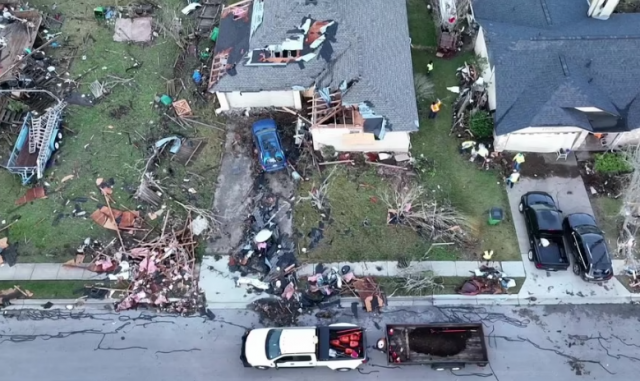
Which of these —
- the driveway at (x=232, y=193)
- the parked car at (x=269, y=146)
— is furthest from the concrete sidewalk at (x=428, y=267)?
the parked car at (x=269, y=146)

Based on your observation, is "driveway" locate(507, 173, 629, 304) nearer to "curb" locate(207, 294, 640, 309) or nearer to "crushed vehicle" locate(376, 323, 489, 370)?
"curb" locate(207, 294, 640, 309)

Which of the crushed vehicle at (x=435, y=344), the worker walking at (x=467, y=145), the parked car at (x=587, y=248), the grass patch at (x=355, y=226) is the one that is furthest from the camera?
the worker walking at (x=467, y=145)

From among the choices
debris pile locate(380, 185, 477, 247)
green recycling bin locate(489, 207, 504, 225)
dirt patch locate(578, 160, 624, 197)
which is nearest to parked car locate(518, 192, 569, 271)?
green recycling bin locate(489, 207, 504, 225)

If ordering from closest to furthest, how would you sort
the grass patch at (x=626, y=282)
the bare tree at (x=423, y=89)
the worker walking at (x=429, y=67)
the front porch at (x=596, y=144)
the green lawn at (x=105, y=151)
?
the grass patch at (x=626, y=282)
the green lawn at (x=105, y=151)
the front porch at (x=596, y=144)
the bare tree at (x=423, y=89)
the worker walking at (x=429, y=67)

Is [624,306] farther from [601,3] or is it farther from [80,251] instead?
[80,251]

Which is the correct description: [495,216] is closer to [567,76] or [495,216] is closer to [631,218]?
[631,218]

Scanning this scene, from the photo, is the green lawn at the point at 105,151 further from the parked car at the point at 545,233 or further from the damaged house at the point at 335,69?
the parked car at the point at 545,233
